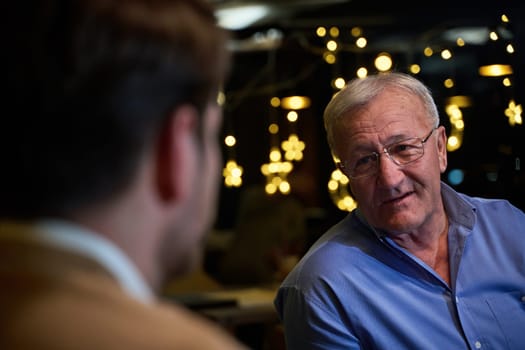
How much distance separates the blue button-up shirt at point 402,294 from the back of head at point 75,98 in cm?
149

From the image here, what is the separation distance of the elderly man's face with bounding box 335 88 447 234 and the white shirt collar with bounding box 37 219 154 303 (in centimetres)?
158

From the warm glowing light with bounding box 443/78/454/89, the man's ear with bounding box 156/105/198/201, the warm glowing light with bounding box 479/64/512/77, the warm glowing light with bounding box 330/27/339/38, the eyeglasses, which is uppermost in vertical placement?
the warm glowing light with bounding box 330/27/339/38

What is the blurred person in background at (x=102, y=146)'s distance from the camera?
0.88m

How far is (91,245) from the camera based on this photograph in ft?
2.98

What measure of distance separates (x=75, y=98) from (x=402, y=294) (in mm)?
1640

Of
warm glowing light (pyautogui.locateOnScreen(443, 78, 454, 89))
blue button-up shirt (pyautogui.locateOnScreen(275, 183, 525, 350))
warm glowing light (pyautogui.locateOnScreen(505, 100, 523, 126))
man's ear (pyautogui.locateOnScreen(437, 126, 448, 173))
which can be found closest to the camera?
blue button-up shirt (pyautogui.locateOnScreen(275, 183, 525, 350))

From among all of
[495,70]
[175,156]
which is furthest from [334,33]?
[175,156]

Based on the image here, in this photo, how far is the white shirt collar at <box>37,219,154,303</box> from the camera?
2.95 ft

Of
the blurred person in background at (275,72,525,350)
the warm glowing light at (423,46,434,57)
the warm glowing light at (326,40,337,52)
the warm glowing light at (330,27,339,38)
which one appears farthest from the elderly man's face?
the warm glowing light at (330,27,339,38)

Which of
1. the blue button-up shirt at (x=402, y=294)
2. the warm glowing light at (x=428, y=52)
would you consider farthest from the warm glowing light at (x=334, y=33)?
the blue button-up shirt at (x=402, y=294)

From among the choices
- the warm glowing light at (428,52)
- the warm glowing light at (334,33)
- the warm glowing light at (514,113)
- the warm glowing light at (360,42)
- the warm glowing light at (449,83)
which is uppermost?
the warm glowing light at (334,33)

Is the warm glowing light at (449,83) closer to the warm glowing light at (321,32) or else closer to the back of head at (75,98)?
the warm glowing light at (321,32)

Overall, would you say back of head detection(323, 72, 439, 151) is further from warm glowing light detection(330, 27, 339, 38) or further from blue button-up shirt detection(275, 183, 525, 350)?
warm glowing light detection(330, 27, 339, 38)

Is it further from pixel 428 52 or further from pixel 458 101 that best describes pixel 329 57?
pixel 458 101
